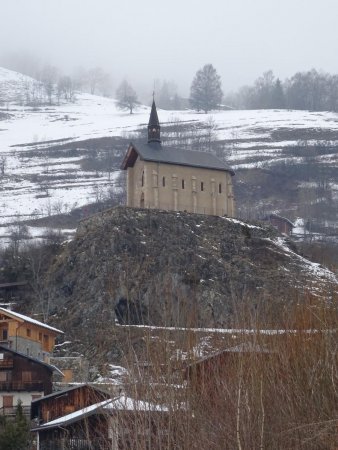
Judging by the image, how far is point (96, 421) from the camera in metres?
30.8

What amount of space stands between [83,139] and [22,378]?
401 ft

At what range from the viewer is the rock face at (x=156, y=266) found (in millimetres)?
62938

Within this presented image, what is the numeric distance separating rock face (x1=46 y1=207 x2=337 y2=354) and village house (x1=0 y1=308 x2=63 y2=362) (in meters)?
3.29

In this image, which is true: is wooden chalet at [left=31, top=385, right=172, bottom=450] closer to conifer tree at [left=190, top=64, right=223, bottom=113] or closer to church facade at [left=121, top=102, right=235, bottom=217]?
church facade at [left=121, top=102, right=235, bottom=217]

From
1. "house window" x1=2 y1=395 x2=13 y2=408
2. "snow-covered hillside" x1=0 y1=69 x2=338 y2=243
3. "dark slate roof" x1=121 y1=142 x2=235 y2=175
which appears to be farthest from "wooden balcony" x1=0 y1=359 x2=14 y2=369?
"snow-covered hillside" x1=0 y1=69 x2=338 y2=243

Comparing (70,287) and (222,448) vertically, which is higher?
(222,448)

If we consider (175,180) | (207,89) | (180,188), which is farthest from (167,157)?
(207,89)

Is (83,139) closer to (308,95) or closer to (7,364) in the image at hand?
(308,95)

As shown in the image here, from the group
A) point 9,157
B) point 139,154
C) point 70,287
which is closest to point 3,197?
point 9,157

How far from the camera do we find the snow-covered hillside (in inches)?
5256

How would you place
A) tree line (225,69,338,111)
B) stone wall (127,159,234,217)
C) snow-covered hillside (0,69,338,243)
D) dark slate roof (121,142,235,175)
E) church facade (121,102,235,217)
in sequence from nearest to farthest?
stone wall (127,159,234,217)
church facade (121,102,235,217)
dark slate roof (121,142,235,175)
snow-covered hillside (0,69,338,243)
tree line (225,69,338,111)

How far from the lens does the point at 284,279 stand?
67562 mm

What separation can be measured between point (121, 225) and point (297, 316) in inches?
1985

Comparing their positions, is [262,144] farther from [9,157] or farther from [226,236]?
[226,236]
